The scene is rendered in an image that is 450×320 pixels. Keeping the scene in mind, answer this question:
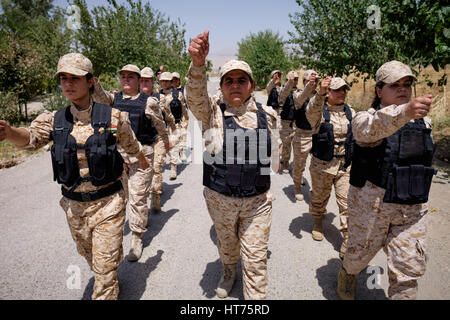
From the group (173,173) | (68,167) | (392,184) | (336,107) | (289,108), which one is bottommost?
(173,173)

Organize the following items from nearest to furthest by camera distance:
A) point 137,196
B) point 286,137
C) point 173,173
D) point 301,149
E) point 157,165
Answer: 1. point 137,196
2. point 157,165
3. point 301,149
4. point 286,137
5. point 173,173

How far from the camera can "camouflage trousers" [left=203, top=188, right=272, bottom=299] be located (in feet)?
7.53

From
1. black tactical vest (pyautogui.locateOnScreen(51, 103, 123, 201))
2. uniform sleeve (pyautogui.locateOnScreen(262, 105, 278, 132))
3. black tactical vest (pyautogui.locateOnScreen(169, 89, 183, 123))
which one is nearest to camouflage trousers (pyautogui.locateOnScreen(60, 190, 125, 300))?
black tactical vest (pyautogui.locateOnScreen(51, 103, 123, 201))

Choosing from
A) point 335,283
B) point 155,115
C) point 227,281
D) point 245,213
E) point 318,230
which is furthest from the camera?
point 155,115

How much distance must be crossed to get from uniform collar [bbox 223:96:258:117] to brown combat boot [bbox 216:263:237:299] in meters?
1.59

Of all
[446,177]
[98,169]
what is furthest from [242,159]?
[446,177]

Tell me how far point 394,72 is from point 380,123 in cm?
56

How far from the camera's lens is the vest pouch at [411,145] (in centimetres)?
207

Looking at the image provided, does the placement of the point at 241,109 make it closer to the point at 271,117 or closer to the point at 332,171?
the point at 271,117

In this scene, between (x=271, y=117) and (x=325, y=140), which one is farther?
(x=325, y=140)

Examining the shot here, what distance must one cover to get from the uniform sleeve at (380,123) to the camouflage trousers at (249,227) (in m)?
0.97

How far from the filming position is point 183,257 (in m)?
3.43

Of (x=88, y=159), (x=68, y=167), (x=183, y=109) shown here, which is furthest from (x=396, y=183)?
(x=183, y=109)

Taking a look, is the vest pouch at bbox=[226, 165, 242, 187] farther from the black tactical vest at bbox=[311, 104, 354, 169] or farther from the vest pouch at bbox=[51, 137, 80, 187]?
the black tactical vest at bbox=[311, 104, 354, 169]
